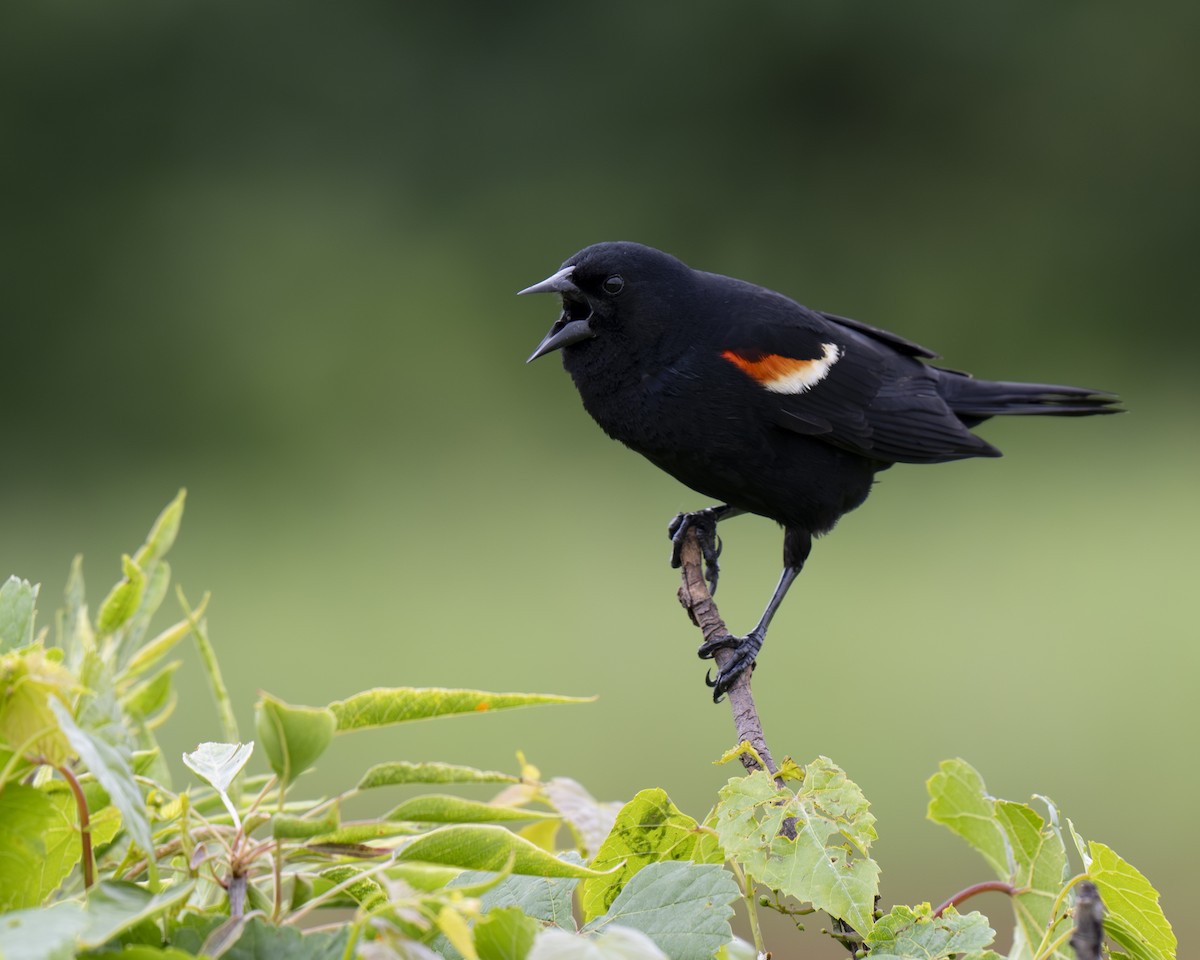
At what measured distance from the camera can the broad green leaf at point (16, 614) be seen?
0.61m

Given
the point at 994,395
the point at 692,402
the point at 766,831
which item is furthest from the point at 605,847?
the point at 994,395

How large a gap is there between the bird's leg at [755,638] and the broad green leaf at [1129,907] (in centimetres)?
52

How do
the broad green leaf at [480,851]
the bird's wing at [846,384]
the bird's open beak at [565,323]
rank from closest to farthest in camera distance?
the broad green leaf at [480,851], the bird's open beak at [565,323], the bird's wing at [846,384]

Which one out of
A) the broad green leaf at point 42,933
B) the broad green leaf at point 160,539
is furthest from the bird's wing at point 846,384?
the broad green leaf at point 42,933

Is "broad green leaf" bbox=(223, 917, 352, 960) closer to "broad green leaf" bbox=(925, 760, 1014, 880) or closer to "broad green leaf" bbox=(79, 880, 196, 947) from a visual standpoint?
"broad green leaf" bbox=(79, 880, 196, 947)

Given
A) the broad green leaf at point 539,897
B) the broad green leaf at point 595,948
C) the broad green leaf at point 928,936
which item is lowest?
the broad green leaf at point 928,936

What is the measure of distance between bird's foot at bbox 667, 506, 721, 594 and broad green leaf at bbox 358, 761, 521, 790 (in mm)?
1234

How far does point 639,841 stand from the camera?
0.72m

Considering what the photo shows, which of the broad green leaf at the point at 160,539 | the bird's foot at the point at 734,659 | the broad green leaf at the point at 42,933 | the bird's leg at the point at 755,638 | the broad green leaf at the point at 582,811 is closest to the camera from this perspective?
the broad green leaf at the point at 42,933

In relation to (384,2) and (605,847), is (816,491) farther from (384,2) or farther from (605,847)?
(384,2)

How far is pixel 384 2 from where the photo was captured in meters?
7.89

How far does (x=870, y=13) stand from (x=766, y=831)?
807cm

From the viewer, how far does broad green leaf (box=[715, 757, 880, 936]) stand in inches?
26.8

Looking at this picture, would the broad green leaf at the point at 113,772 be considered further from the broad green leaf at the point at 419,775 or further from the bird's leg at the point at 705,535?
the bird's leg at the point at 705,535
